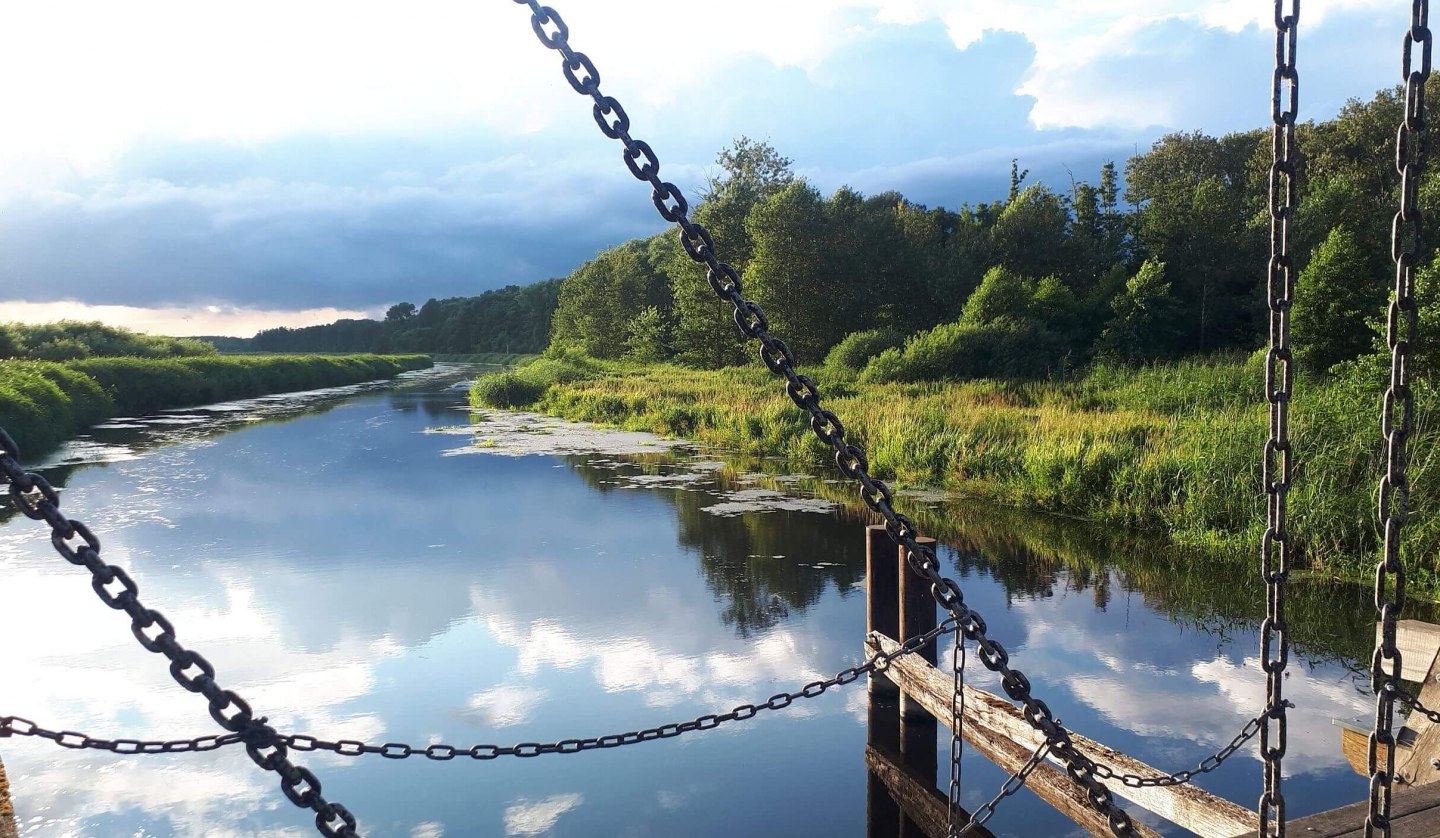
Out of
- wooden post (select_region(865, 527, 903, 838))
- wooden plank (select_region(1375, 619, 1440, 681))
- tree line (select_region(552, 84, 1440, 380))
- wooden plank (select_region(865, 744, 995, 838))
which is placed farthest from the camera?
tree line (select_region(552, 84, 1440, 380))

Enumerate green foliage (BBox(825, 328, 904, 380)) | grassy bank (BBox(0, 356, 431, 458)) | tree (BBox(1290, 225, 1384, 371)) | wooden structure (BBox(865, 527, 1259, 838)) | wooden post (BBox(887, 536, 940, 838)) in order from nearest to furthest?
wooden structure (BBox(865, 527, 1259, 838)) < wooden post (BBox(887, 536, 940, 838)) < grassy bank (BBox(0, 356, 431, 458)) < tree (BBox(1290, 225, 1384, 371)) < green foliage (BBox(825, 328, 904, 380))

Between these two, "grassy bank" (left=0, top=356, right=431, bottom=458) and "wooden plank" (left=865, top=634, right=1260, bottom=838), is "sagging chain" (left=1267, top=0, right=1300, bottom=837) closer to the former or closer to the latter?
"wooden plank" (left=865, top=634, right=1260, bottom=838)

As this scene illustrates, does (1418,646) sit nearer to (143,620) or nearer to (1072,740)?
(1072,740)

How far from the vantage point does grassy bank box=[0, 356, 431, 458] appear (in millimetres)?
20234

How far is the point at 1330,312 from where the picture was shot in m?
22.5

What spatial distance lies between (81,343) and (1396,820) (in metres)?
40.2

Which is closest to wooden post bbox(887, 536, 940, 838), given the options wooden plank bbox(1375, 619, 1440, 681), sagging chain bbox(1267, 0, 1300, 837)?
wooden plank bbox(1375, 619, 1440, 681)

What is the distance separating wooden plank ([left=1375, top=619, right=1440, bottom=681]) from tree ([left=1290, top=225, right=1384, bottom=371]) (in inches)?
852

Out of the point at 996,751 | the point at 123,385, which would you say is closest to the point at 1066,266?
the point at 123,385

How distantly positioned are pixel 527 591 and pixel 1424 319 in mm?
11955

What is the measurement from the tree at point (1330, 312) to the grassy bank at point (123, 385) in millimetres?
27844

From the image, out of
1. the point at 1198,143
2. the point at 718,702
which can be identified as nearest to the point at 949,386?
the point at 718,702

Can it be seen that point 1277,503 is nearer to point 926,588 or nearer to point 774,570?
point 926,588

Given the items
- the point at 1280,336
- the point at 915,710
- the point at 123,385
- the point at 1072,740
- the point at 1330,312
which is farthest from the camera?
the point at 123,385
